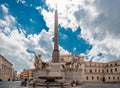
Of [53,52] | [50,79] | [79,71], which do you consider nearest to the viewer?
[50,79]

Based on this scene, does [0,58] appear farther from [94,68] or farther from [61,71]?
[61,71]

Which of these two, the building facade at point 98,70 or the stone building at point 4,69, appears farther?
the stone building at point 4,69

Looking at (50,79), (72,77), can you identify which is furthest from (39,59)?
(50,79)

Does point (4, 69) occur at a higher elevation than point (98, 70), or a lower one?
higher

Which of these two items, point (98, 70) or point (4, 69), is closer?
point (98, 70)

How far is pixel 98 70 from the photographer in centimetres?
9819

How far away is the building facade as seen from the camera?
91250mm

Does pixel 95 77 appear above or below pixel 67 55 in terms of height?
below

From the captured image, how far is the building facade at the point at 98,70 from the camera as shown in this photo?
91250mm

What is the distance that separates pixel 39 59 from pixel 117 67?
5288 centimetres

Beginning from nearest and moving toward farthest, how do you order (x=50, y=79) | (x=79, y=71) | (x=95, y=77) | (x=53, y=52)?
1. (x=50, y=79)
2. (x=53, y=52)
3. (x=79, y=71)
4. (x=95, y=77)

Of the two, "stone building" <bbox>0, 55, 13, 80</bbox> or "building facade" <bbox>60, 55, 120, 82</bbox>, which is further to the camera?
"stone building" <bbox>0, 55, 13, 80</bbox>

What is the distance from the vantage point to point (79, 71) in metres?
48.7

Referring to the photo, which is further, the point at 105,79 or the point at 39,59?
the point at 105,79
